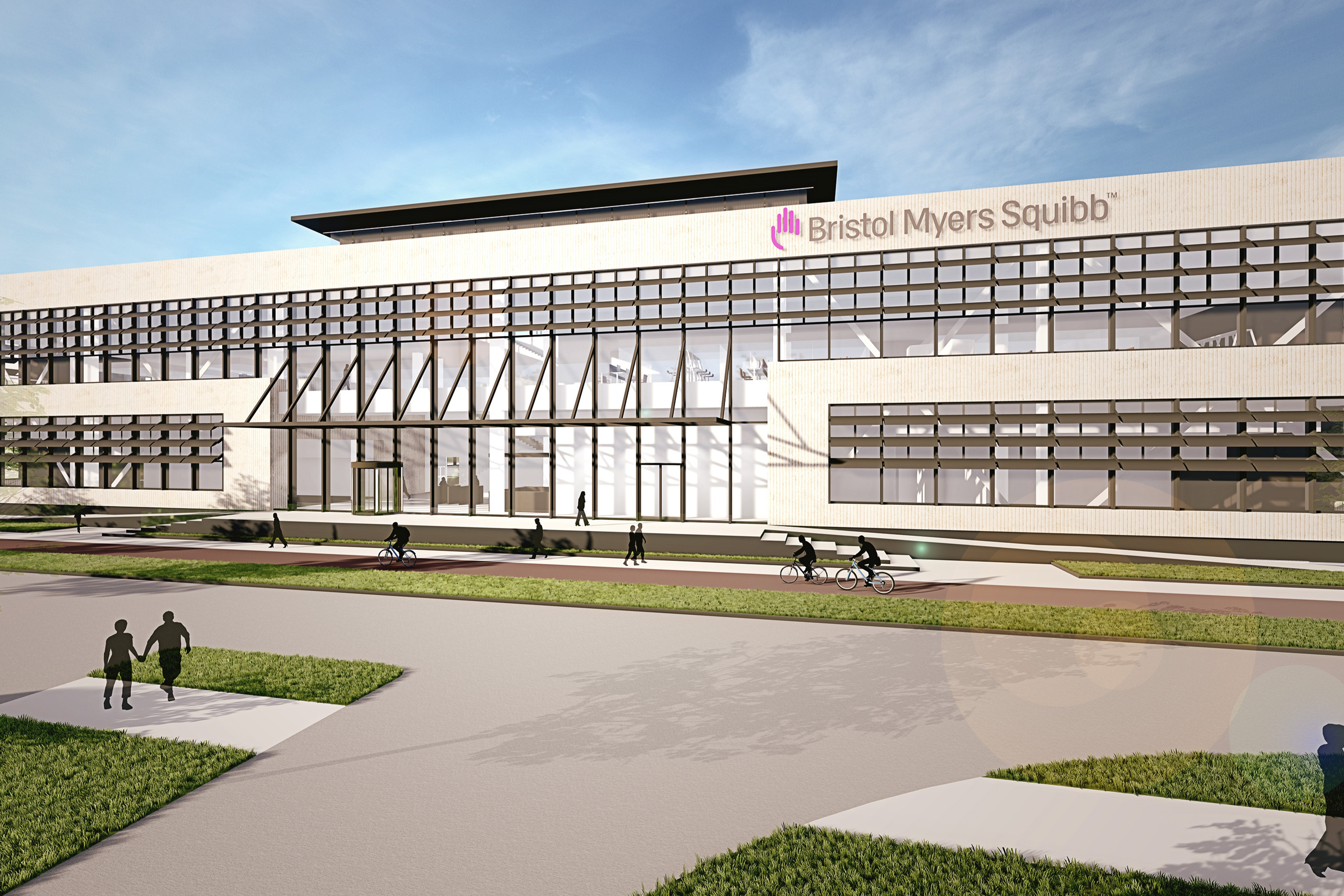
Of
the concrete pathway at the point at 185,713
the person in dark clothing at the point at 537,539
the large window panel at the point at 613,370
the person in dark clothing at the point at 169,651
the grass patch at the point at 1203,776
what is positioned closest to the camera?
the grass patch at the point at 1203,776

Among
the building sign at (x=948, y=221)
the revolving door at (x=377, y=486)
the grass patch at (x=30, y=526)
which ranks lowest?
the grass patch at (x=30, y=526)

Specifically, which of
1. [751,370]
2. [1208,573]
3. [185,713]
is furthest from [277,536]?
[1208,573]

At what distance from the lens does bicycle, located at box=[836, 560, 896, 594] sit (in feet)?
56.1

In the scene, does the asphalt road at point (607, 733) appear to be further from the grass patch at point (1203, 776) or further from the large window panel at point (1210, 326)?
the large window panel at point (1210, 326)

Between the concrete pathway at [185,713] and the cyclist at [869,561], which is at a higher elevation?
the cyclist at [869,561]

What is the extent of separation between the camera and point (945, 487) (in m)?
25.6

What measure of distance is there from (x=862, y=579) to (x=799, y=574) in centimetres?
164

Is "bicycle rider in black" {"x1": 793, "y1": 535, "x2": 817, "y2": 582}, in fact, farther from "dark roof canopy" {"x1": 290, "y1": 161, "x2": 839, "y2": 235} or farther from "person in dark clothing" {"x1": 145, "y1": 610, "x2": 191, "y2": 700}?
"dark roof canopy" {"x1": 290, "y1": 161, "x2": 839, "y2": 235}

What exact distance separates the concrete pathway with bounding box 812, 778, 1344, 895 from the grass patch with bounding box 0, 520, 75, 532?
37.5 meters

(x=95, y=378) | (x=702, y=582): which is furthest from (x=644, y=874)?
(x=95, y=378)

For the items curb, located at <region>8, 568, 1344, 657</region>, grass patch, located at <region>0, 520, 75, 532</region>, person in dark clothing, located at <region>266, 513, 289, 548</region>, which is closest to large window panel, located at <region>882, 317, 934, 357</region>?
curb, located at <region>8, 568, 1344, 657</region>

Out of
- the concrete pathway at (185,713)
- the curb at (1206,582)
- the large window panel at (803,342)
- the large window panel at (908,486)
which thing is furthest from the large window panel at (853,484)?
the concrete pathway at (185,713)

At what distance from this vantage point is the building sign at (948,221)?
24609 mm

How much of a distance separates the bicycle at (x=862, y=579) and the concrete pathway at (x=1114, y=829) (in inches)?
415
